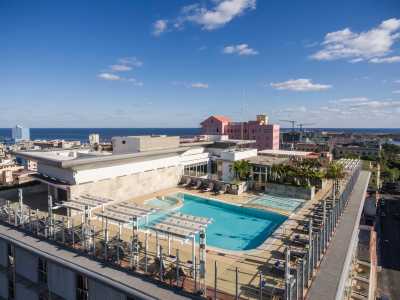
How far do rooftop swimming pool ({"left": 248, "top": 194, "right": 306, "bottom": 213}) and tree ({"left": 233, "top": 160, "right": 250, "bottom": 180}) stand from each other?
3.47 m

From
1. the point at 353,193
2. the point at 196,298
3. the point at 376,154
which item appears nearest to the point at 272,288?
the point at 196,298

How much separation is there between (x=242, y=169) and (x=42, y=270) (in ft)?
56.7

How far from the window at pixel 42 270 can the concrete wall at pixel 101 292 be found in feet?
9.47

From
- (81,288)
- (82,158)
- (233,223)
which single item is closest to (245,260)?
(233,223)

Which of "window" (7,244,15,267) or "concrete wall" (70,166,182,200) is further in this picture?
"concrete wall" (70,166,182,200)

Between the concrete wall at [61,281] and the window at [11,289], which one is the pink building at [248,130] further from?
the concrete wall at [61,281]

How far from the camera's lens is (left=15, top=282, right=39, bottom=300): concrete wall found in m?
11.5

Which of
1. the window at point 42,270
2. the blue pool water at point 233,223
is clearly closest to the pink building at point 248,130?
the blue pool water at point 233,223

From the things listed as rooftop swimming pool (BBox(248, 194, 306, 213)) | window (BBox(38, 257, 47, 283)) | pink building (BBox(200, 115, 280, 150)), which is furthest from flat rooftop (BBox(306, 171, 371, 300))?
pink building (BBox(200, 115, 280, 150))

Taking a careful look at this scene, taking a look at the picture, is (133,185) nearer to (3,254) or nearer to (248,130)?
(3,254)

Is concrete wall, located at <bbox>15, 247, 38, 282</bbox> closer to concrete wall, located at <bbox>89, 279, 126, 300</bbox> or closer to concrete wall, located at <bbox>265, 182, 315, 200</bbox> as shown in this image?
concrete wall, located at <bbox>89, 279, 126, 300</bbox>

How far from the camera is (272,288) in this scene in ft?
26.9

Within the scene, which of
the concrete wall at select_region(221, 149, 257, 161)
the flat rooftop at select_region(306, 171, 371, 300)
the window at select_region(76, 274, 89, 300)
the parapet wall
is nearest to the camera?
the flat rooftop at select_region(306, 171, 371, 300)

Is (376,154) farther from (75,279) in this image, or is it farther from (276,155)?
(75,279)
